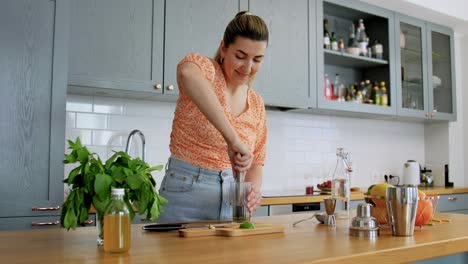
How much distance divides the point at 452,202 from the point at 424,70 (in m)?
1.21

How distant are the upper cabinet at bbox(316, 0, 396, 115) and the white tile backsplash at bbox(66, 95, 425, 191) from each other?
29 cm

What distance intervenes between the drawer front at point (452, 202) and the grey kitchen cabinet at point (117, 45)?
265 cm

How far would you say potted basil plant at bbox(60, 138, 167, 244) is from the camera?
1128 mm

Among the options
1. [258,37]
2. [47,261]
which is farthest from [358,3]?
[47,261]

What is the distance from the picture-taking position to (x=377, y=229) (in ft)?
4.72

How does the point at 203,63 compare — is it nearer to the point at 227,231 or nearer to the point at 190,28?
the point at 227,231

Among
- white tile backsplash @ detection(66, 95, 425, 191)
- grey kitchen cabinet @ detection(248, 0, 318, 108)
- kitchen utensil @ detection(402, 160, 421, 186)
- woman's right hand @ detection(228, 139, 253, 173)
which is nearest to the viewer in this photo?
woman's right hand @ detection(228, 139, 253, 173)

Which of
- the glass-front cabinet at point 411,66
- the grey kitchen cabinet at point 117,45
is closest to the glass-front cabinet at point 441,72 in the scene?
the glass-front cabinet at point 411,66

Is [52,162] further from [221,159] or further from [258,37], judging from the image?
[258,37]

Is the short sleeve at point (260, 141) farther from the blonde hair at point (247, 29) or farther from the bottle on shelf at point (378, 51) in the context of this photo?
the bottle on shelf at point (378, 51)

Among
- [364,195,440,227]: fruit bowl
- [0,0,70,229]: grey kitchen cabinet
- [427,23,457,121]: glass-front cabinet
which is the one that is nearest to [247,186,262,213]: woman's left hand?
[364,195,440,227]: fruit bowl

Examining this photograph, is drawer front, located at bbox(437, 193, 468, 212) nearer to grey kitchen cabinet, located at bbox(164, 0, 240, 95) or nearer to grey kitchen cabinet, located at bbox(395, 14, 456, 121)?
grey kitchen cabinet, located at bbox(395, 14, 456, 121)

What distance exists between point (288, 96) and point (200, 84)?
2012mm

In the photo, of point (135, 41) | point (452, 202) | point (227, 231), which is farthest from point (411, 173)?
point (227, 231)
